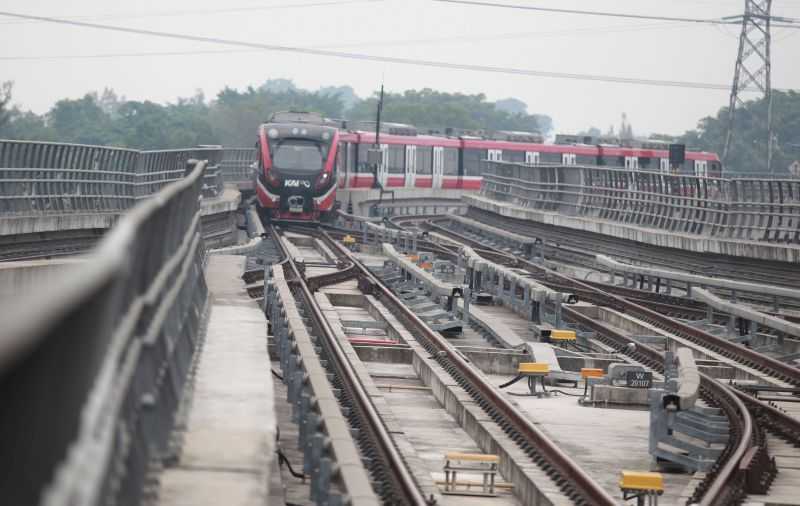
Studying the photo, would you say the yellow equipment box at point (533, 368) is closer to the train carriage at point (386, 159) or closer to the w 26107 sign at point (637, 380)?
the w 26107 sign at point (637, 380)

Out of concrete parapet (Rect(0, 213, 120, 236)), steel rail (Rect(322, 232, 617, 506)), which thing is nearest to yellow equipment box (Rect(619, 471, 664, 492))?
steel rail (Rect(322, 232, 617, 506))

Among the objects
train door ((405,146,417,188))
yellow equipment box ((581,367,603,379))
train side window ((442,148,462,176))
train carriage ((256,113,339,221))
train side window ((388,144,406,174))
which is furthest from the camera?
train side window ((442,148,462,176))

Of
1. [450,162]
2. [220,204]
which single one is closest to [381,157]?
[450,162]

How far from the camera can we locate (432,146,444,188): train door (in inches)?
2322

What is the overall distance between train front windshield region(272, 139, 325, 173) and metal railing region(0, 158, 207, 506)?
37.9 m

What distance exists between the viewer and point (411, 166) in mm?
57719

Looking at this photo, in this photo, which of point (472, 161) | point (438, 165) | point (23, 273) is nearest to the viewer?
point (23, 273)

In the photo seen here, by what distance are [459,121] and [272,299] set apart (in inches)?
6604

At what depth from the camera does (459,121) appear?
609 feet

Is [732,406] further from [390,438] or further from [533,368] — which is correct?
[390,438]

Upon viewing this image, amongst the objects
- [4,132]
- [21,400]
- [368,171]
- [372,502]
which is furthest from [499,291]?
[4,132]

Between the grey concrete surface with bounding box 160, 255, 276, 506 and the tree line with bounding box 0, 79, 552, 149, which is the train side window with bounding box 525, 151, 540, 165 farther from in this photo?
the grey concrete surface with bounding box 160, 255, 276, 506

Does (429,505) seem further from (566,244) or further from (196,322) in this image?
(566,244)

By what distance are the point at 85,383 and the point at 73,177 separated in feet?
74.1
